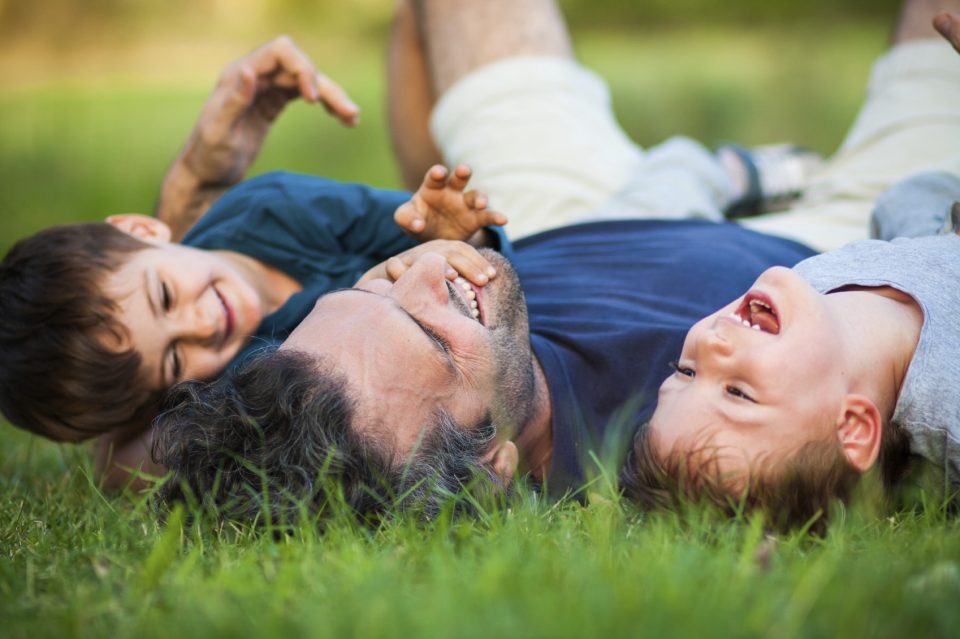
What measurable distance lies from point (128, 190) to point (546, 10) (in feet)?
12.1

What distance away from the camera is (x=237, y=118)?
10.5ft

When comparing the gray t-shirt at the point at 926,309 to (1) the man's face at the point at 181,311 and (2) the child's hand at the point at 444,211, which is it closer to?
(2) the child's hand at the point at 444,211

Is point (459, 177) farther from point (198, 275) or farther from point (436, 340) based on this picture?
point (198, 275)

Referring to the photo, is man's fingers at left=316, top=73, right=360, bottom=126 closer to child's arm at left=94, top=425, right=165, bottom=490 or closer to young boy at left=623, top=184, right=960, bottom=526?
child's arm at left=94, top=425, right=165, bottom=490

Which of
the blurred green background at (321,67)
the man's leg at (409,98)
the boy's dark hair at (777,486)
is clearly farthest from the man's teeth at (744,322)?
the blurred green background at (321,67)

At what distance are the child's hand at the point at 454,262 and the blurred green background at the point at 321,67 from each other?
4.12 m

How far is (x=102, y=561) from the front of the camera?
1652mm

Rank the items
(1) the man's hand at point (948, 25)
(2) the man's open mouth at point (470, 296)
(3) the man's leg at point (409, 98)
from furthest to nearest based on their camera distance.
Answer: (3) the man's leg at point (409, 98), (1) the man's hand at point (948, 25), (2) the man's open mouth at point (470, 296)

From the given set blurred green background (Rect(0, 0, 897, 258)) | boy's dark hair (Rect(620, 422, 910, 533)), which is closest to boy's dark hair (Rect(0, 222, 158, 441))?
boy's dark hair (Rect(620, 422, 910, 533))

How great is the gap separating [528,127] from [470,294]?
58.0 inches

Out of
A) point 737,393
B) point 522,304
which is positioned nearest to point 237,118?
point 522,304

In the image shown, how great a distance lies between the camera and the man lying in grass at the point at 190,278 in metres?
2.52

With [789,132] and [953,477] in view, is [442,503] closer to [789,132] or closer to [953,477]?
[953,477]

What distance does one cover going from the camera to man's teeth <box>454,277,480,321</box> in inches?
84.7
